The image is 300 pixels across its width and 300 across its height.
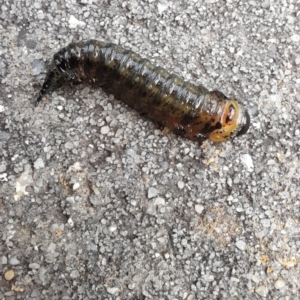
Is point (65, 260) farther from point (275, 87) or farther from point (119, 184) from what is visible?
point (275, 87)

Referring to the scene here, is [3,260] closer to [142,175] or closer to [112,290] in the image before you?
[112,290]

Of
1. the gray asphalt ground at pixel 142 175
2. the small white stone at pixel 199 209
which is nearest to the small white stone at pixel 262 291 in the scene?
the gray asphalt ground at pixel 142 175

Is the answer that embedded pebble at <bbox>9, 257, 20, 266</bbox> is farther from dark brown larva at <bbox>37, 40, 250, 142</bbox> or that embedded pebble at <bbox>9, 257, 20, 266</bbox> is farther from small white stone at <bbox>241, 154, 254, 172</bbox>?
small white stone at <bbox>241, 154, 254, 172</bbox>

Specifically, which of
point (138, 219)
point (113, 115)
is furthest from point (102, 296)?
point (113, 115)

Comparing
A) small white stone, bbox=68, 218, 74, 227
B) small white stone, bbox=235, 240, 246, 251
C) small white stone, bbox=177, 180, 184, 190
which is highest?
small white stone, bbox=177, 180, 184, 190

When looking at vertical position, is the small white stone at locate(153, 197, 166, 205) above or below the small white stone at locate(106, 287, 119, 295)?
above

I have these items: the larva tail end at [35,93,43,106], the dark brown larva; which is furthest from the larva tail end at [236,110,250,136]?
the larva tail end at [35,93,43,106]

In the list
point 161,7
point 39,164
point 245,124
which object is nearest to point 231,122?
point 245,124
